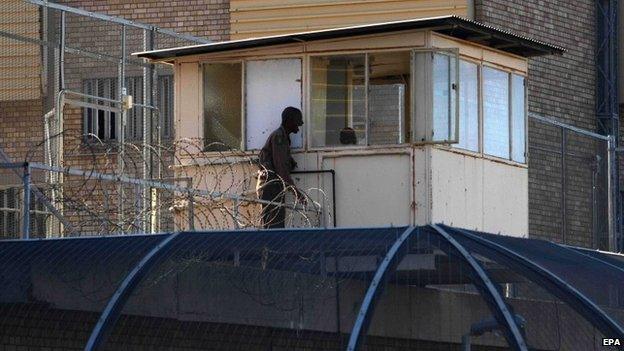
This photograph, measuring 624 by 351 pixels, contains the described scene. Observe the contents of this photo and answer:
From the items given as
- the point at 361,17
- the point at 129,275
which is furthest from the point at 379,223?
the point at 361,17

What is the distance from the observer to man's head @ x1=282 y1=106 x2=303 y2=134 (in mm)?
17188

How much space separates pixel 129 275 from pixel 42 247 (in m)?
1.39

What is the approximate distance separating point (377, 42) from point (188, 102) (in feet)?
7.84

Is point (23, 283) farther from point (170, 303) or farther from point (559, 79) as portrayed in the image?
point (559, 79)

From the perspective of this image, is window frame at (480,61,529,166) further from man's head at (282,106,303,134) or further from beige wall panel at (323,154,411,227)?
man's head at (282,106,303,134)

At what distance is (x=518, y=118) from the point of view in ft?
61.1

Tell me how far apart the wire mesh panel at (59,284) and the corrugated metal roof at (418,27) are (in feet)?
16.6

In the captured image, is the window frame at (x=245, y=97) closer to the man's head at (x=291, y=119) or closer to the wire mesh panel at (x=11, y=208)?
the man's head at (x=291, y=119)

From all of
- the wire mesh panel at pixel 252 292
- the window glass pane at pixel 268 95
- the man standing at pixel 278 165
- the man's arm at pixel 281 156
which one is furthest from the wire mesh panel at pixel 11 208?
the wire mesh panel at pixel 252 292

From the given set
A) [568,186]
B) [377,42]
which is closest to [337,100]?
[377,42]

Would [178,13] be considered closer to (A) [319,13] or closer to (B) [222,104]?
(A) [319,13]

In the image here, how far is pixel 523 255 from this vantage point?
1226 cm

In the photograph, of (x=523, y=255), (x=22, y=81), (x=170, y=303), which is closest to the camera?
(x=523, y=255)

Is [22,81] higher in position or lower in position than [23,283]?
higher
